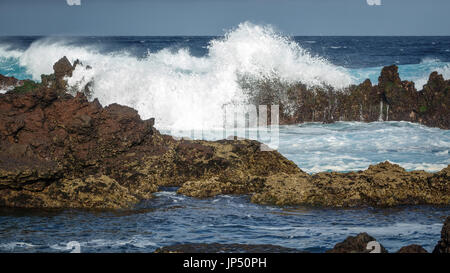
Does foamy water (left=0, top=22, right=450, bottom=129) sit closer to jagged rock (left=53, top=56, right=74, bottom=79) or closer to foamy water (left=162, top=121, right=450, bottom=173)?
jagged rock (left=53, top=56, right=74, bottom=79)

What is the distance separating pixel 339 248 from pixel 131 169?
3217 mm

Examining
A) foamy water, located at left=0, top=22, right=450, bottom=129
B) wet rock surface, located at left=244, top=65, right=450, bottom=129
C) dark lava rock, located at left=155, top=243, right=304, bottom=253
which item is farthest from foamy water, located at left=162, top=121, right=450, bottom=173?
dark lava rock, located at left=155, top=243, right=304, bottom=253

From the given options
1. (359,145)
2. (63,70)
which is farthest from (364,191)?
(63,70)

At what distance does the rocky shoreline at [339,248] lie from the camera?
3318mm

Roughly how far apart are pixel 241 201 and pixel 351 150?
405cm

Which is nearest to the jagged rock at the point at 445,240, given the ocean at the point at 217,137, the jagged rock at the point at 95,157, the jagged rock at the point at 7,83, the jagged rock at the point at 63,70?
the ocean at the point at 217,137

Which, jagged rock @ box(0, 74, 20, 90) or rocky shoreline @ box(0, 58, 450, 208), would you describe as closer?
rocky shoreline @ box(0, 58, 450, 208)

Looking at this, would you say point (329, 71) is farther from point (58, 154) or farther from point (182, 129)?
point (58, 154)

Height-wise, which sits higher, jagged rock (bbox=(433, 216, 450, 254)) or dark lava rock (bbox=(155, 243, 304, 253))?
jagged rock (bbox=(433, 216, 450, 254))

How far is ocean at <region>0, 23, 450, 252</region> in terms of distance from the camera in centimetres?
436

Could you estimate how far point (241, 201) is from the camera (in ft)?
18.3

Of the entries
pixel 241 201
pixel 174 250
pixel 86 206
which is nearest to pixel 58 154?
pixel 86 206

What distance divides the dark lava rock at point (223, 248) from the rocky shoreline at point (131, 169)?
1427 mm

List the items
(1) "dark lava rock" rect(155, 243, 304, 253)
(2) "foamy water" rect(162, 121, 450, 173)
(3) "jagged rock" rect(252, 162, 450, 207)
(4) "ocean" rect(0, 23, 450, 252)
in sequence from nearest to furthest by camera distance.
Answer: (1) "dark lava rock" rect(155, 243, 304, 253) → (4) "ocean" rect(0, 23, 450, 252) → (3) "jagged rock" rect(252, 162, 450, 207) → (2) "foamy water" rect(162, 121, 450, 173)
